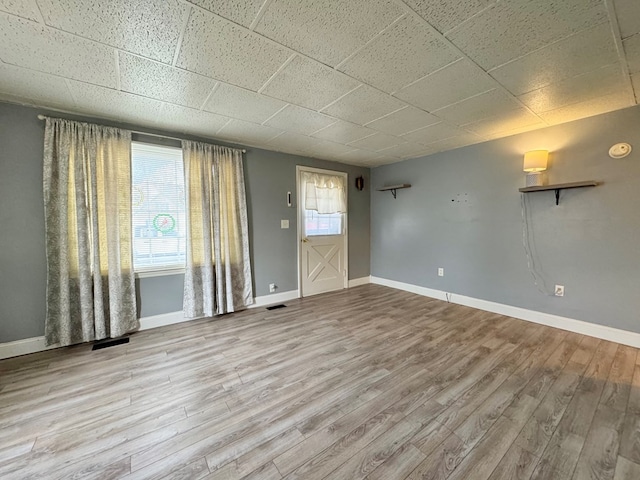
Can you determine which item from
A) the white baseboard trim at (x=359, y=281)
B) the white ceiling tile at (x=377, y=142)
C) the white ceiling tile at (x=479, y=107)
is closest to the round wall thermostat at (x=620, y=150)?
the white ceiling tile at (x=479, y=107)

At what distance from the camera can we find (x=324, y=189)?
14.8 feet

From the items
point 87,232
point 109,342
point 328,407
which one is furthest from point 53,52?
point 328,407

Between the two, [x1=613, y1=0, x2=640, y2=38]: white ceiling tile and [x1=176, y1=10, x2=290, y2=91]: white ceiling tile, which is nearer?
[x1=613, y1=0, x2=640, y2=38]: white ceiling tile

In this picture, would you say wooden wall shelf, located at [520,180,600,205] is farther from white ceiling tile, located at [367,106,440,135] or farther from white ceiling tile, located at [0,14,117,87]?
white ceiling tile, located at [0,14,117,87]

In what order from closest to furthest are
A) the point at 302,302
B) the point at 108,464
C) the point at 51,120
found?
the point at 108,464 → the point at 51,120 → the point at 302,302

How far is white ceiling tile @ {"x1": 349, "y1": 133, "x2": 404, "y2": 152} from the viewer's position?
3363 mm

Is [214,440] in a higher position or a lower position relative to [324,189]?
lower

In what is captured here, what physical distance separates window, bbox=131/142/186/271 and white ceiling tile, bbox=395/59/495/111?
9.33ft

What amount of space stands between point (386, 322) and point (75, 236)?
3.68m

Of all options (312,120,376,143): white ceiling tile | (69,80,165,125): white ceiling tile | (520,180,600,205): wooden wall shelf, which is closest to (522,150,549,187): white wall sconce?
(520,180,600,205): wooden wall shelf

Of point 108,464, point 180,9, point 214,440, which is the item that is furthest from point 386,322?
point 180,9

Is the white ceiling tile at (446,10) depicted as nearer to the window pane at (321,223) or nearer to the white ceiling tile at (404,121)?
the white ceiling tile at (404,121)

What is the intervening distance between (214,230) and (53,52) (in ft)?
6.82

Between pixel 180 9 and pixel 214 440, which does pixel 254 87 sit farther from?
pixel 214 440
